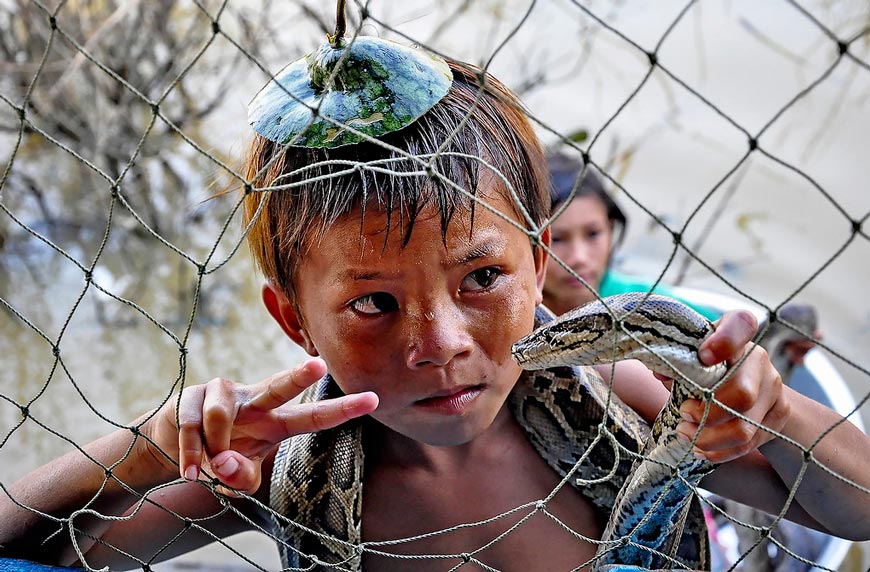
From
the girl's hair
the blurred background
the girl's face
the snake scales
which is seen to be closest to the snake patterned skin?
the snake scales

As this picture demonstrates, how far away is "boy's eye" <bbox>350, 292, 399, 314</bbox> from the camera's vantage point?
1039 millimetres

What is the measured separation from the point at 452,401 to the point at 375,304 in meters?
0.15

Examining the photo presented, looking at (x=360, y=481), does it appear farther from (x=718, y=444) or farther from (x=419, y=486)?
(x=718, y=444)

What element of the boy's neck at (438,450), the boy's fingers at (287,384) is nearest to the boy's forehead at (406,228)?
the boy's fingers at (287,384)

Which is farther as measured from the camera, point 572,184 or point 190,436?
point 572,184

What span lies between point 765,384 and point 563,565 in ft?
1.43

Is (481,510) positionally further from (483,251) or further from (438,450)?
(483,251)

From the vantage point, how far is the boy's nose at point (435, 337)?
100 centimetres

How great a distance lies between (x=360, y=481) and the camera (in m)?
1.26

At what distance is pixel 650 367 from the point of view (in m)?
0.98

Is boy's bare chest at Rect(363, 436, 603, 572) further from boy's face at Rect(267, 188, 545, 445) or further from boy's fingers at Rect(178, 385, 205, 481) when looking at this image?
boy's fingers at Rect(178, 385, 205, 481)

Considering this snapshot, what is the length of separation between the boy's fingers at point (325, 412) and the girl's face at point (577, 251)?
128cm

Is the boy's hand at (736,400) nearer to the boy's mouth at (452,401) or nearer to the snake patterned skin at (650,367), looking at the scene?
the snake patterned skin at (650,367)

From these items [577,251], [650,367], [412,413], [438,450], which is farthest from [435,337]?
[577,251]
